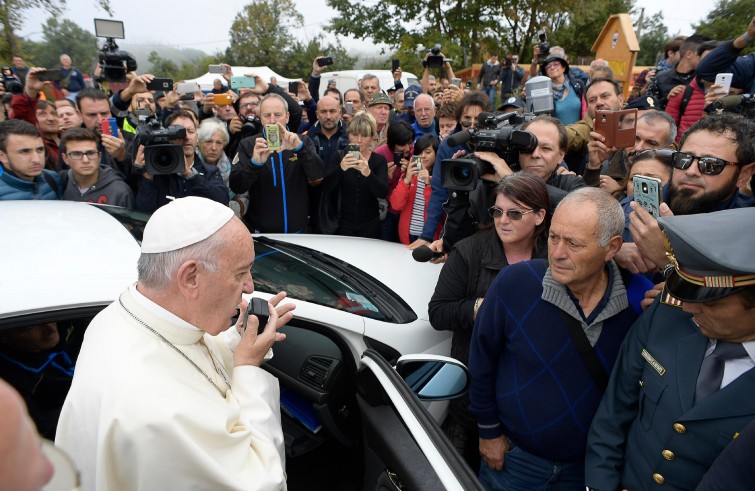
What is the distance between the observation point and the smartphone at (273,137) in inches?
148

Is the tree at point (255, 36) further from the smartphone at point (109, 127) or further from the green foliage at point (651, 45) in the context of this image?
the smartphone at point (109, 127)

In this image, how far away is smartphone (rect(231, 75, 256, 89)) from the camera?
609cm

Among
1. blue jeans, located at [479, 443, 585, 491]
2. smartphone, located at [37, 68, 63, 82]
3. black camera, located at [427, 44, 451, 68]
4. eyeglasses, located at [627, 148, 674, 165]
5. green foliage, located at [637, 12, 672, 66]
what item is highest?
green foliage, located at [637, 12, 672, 66]

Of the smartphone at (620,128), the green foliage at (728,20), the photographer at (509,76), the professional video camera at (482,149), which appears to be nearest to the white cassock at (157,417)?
the professional video camera at (482,149)

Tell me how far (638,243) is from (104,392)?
192cm

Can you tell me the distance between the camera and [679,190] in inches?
87.6

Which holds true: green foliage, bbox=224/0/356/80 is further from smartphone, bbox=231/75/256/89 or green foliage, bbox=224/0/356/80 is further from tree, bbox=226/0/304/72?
smartphone, bbox=231/75/256/89

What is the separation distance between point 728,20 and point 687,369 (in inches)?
1345

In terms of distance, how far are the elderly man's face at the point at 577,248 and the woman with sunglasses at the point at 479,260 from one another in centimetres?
44

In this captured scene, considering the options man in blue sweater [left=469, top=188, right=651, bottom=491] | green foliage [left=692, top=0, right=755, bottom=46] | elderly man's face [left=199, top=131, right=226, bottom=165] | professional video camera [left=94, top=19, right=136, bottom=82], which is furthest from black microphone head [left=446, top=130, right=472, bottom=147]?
green foliage [left=692, top=0, right=755, bottom=46]

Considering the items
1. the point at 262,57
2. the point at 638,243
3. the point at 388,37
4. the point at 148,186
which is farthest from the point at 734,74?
the point at 262,57

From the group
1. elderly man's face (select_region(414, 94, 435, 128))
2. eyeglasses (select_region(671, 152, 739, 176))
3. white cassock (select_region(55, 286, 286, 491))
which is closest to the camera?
white cassock (select_region(55, 286, 286, 491))

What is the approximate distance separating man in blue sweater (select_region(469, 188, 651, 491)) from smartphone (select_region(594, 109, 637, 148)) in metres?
1.20

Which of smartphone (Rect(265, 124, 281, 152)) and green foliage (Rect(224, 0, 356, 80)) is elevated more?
green foliage (Rect(224, 0, 356, 80))
